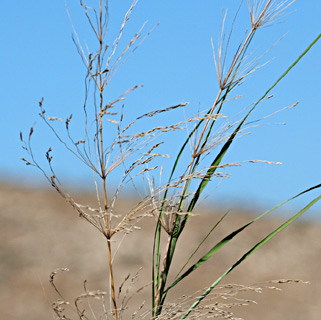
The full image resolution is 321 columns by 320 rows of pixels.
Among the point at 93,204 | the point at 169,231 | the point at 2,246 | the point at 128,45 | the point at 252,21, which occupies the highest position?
the point at 93,204

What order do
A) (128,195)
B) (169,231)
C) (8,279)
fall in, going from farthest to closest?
1. (128,195)
2. (8,279)
3. (169,231)

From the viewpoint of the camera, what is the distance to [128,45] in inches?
101

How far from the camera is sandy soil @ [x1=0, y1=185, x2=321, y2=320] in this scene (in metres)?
10.0

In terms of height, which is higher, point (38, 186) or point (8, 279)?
point (38, 186)

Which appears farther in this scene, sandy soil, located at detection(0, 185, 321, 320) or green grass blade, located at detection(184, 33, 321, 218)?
sandy soil, located at detection(0, 185, 321, 320)

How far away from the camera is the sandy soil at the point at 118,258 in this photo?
33.0ft

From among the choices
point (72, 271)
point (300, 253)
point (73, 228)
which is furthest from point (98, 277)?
point (300, 253)

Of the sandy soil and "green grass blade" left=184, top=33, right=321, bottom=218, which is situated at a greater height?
the sandy soil

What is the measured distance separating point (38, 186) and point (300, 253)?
4.47m

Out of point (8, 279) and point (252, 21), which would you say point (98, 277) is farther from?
point (252, 21)

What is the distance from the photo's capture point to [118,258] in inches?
432

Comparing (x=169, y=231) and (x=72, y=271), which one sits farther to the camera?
(x=72, y=271)

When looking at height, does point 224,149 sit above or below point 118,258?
below

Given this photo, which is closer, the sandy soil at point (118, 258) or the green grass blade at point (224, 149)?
the green grass blade at point (224, 149)
